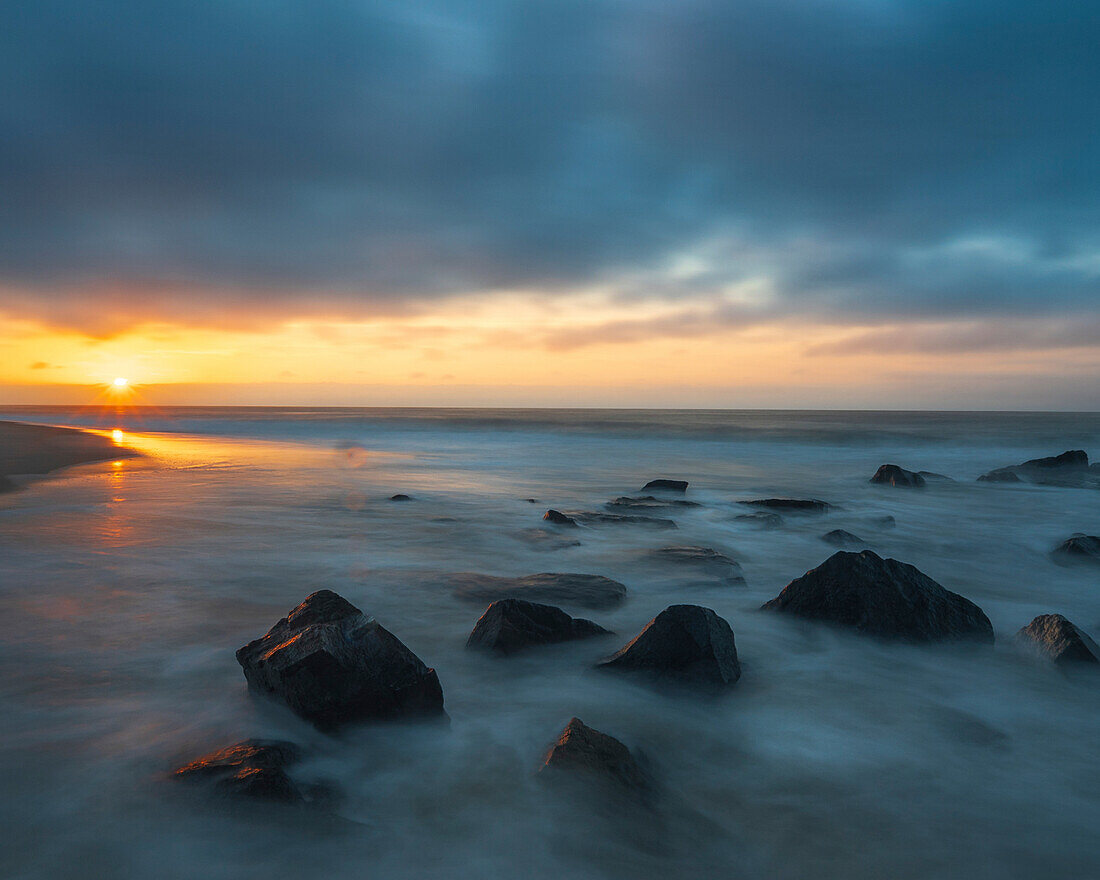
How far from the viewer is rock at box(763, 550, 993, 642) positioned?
14.2ft

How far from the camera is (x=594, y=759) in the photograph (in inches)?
102

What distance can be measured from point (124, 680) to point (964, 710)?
4.46m

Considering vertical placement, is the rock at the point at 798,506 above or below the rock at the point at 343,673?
below

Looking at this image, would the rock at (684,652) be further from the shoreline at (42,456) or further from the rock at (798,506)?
the shoreline at (42,456)

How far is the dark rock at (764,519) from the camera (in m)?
8.62

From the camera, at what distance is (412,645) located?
414 centimetres

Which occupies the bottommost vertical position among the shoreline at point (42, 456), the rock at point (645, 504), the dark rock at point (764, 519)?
the dark rock at point (764, 519)

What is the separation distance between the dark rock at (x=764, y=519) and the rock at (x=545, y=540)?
2857mm

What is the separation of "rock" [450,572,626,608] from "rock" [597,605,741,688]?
132 cm

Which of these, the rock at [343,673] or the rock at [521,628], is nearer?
the rock at [343,673]

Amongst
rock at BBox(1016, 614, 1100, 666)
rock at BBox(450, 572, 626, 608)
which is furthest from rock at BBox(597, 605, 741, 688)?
rock at BBox(1016, 614, 1100, 666)

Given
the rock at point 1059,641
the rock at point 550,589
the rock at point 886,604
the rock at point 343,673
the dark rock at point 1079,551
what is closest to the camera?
the rock at point 343,673

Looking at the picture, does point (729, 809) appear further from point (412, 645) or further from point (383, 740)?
point (412, 645)

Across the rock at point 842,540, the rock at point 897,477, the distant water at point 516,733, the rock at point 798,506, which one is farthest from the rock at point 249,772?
the rock at point 897,477
